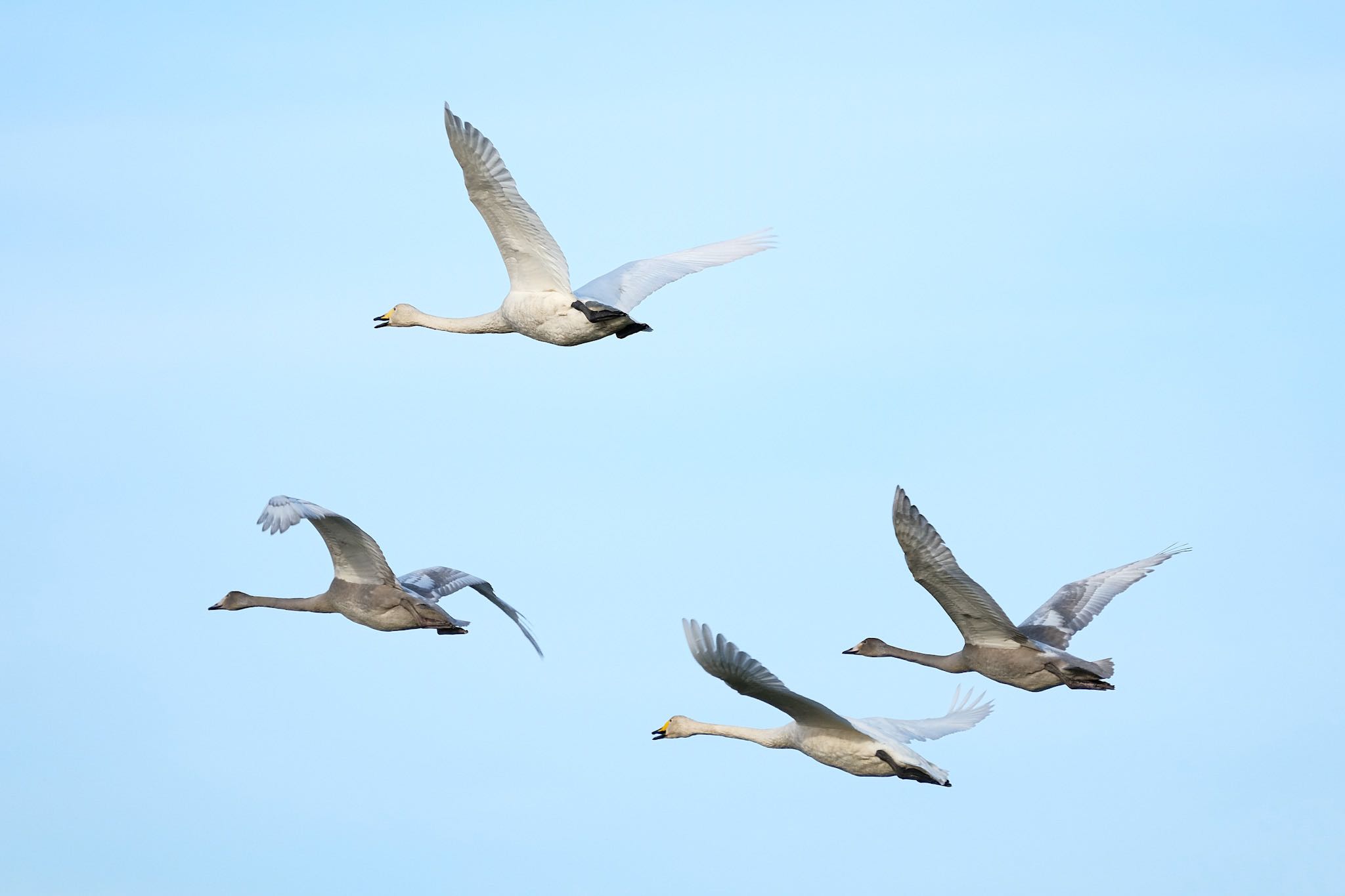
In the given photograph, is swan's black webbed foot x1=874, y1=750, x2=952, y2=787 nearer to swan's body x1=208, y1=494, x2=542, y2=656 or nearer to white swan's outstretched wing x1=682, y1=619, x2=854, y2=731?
white swan's outstretched wing x1=682, y1=619, x2=854, y2=731

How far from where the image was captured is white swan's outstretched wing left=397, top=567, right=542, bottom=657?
2650 cm

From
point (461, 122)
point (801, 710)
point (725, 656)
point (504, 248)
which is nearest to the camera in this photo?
point (725, 656)

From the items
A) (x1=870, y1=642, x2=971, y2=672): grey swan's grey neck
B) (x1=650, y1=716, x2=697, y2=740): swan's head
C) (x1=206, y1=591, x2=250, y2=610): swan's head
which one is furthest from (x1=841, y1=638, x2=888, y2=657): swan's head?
(x1=206, y1=591, x2=250, y2=610): swan's head

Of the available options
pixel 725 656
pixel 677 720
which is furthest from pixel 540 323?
pixel 725 656

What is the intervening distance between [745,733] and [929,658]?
11.8ft

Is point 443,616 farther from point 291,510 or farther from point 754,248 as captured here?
point 754,248

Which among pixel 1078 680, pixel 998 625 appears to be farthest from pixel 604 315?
pixel 1078 680

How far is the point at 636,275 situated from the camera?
90.1 feet

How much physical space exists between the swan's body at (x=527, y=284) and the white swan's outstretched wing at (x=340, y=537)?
122 inches

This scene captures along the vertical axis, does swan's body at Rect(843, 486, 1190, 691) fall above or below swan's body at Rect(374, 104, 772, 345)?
below

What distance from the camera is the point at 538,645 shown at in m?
25.5

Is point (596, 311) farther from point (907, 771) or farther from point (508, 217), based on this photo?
point (907, 771)

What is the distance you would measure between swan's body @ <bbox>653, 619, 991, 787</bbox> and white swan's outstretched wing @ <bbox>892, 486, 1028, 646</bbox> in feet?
3.61

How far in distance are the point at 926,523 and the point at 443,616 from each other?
603cm
